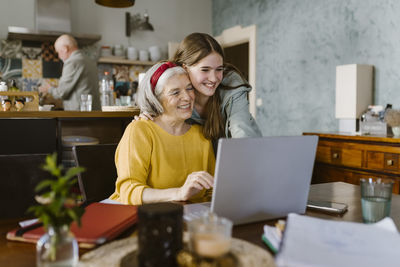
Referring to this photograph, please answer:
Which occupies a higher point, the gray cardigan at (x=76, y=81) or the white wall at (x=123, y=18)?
the white wall at (x=123, y=18)

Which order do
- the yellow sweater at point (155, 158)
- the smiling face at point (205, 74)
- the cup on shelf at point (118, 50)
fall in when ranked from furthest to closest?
1. the cup on shelf at point (118, 50)
2. the smiling face at point (205, 74)
3. the yellow sweater at point (155, 158)

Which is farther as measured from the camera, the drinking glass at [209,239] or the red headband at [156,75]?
the red headband at [156,75]

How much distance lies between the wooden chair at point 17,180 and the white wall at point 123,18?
3.95m

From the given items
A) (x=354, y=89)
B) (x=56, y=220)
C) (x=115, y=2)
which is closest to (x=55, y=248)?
(x=56, y=220)

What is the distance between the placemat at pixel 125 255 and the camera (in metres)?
0.71

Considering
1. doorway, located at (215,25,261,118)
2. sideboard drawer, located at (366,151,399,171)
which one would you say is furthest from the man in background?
sideboard drawer, located at (366,151,399,171)

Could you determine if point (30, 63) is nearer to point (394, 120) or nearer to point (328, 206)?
point (394, 120)

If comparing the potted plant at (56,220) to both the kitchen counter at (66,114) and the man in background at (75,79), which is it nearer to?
the kitchen counter at (66,114)

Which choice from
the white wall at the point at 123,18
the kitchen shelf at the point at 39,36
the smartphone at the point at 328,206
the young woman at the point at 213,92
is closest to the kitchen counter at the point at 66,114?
the young woman at the point at 213,92

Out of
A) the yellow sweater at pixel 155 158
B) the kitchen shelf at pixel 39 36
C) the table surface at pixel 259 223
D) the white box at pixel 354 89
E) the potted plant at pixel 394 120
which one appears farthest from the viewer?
the kitchen shelf at pixel 39 36

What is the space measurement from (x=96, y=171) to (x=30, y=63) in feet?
12.8

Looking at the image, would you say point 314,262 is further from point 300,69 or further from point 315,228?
point 300,69

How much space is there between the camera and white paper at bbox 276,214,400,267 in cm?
69

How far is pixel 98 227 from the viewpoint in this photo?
35.8 inches
